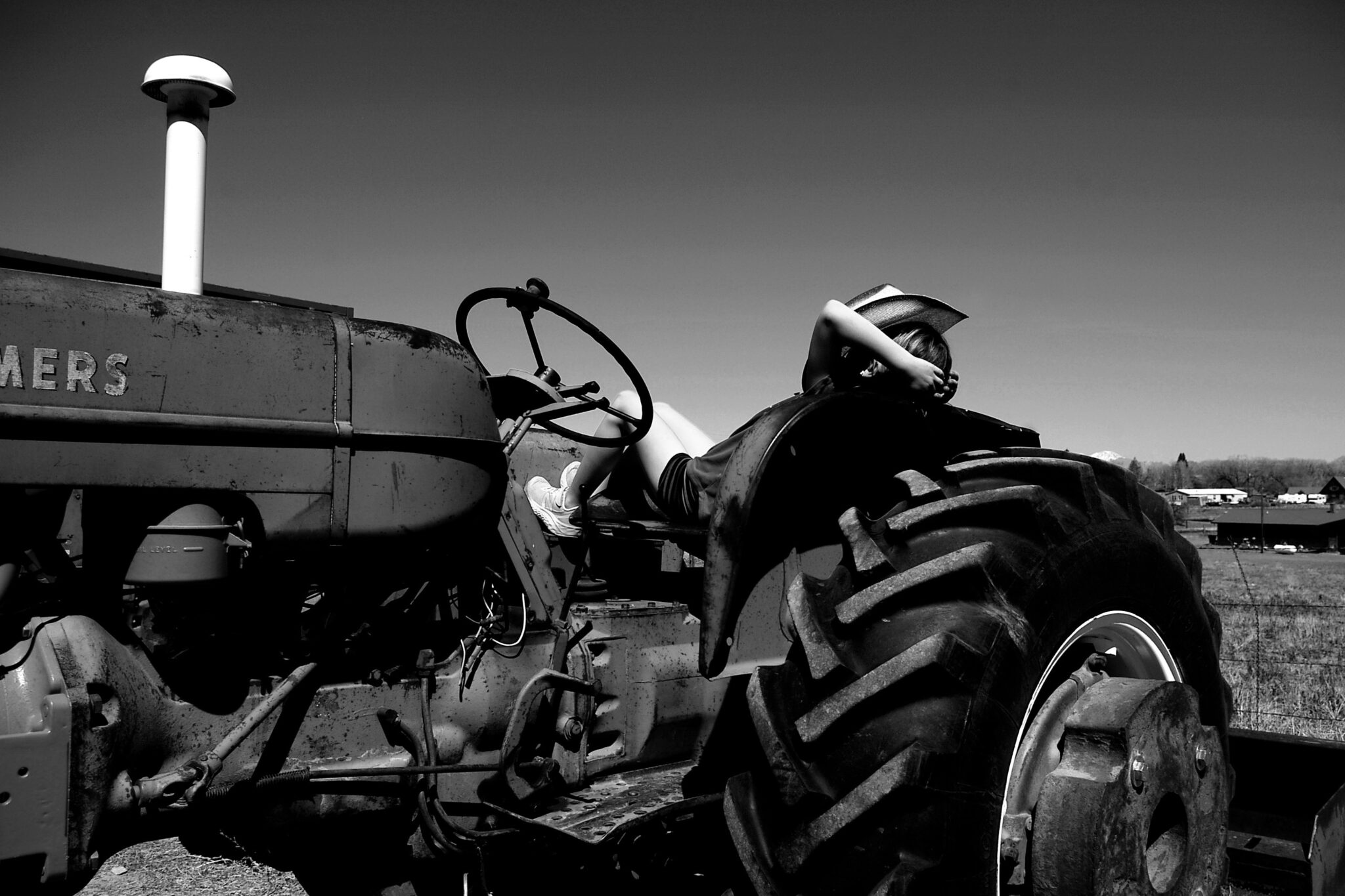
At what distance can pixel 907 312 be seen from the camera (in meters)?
2.66

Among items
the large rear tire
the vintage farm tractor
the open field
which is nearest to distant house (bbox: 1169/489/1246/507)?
the open field

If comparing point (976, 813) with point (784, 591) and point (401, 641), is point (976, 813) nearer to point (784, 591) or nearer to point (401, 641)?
point (784, 591)

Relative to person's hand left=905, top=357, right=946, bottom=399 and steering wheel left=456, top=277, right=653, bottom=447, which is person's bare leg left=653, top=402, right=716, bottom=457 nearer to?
steering wheel left=456, top=277, right=653, bottom=447

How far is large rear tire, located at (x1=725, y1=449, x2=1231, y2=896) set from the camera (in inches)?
62.7

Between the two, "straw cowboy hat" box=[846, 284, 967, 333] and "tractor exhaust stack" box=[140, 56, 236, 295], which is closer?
"tractor exhaust stack" box=[140, 56, 236, 295]

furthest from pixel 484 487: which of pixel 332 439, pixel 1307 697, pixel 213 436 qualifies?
pixel 1307 697

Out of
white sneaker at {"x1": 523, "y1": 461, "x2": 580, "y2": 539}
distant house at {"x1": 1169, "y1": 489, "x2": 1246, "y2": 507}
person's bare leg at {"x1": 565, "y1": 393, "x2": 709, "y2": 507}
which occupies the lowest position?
distant house at {"x1": 1169, "y1": 489, "x2": 1246, "y2": 507}

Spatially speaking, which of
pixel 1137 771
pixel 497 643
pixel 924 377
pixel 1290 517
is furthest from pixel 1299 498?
pixel 497 643

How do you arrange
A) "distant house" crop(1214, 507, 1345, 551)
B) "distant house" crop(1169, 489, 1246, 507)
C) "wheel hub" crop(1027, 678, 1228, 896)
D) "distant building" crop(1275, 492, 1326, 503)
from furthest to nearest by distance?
"distant house" crop(1169, 489, 1246, 507), "distant building" crop(1275, 492, 1326, 503), "distant house" crop(1214, 507, 1345, 551), "wheel hub" crop(1027, 678, 1228, 896)

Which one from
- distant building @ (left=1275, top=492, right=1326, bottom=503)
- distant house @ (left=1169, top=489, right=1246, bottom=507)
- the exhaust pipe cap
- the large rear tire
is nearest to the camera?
the large rear tire

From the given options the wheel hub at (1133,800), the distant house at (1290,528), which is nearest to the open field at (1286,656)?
the wheel hub at (1133,800)

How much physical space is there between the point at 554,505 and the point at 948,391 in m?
1.10

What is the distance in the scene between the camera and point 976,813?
5.38 feet

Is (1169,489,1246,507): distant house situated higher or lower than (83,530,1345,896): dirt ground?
higher
